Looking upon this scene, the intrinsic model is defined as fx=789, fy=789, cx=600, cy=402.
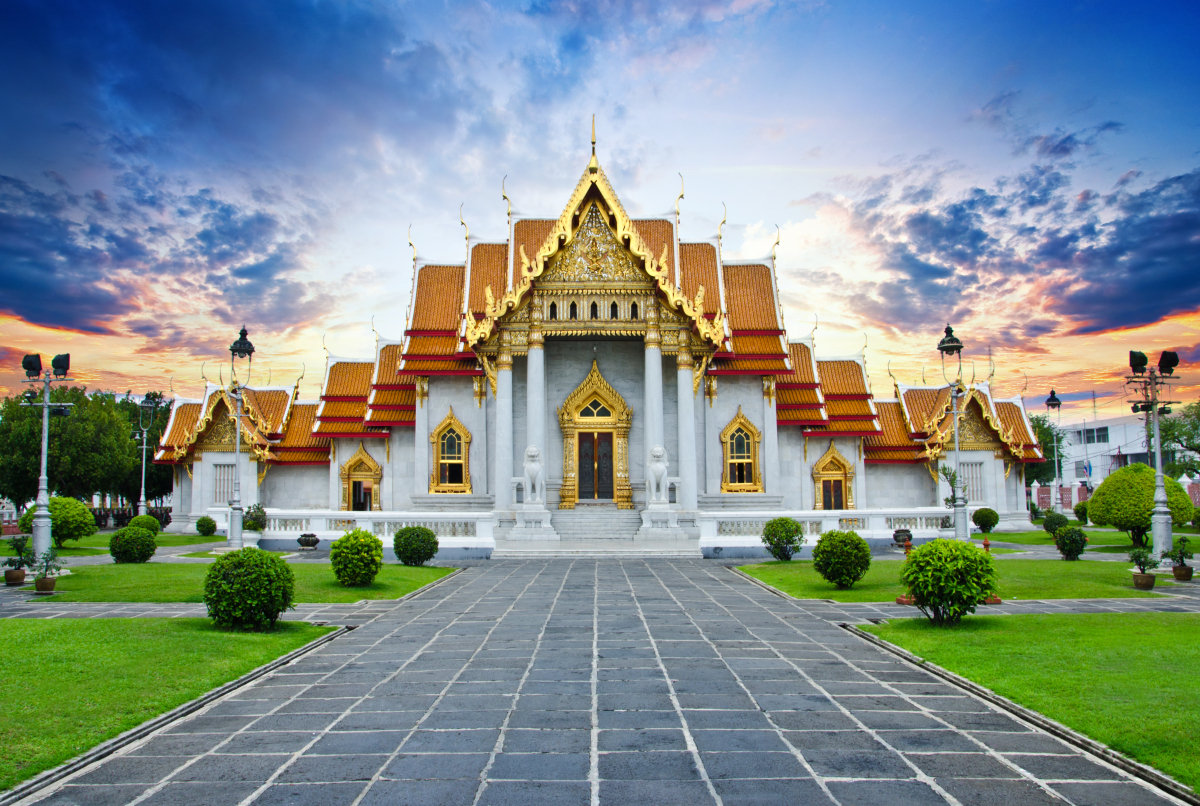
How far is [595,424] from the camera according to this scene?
93.1 ft

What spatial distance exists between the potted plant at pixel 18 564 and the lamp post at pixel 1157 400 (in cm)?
2494

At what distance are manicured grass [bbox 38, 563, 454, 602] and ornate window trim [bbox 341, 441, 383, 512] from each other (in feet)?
37.8

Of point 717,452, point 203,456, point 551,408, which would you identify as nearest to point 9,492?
point 203,456

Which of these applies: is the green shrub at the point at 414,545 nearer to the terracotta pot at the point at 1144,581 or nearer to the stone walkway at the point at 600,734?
the stone walkway at the point at 600,734

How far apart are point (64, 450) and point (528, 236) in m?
25.7

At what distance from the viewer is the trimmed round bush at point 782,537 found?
829 inches

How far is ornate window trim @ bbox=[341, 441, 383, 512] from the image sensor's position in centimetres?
3156

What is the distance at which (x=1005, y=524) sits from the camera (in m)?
34.2

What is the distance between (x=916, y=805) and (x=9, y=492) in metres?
46.0

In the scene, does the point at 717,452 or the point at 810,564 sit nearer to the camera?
the point at 810,564

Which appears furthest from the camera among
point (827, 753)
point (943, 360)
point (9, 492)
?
point (9, 492)

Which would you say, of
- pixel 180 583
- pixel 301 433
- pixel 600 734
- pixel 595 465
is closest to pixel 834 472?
pixel 595 465

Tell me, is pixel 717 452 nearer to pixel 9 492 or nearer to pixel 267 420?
pixel 267 420

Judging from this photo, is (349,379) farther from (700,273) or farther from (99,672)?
(99,672)
